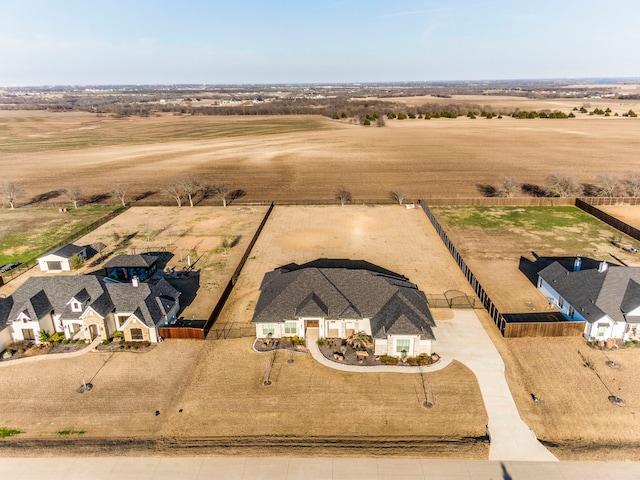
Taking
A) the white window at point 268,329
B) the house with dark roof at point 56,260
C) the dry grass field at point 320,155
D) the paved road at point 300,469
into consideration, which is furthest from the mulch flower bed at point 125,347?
the dry grass field at point 320,155

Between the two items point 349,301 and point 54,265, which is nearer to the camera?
point 349,301

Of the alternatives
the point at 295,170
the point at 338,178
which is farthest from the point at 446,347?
the point at 295,170

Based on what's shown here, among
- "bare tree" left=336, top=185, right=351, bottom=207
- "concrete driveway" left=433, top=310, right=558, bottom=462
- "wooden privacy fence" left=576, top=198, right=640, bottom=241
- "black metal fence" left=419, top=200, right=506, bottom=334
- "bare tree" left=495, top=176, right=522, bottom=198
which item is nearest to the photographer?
"concrete driveway" left=433, top=310, right=558, bottom=462

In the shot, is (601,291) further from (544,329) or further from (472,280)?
(472,280)

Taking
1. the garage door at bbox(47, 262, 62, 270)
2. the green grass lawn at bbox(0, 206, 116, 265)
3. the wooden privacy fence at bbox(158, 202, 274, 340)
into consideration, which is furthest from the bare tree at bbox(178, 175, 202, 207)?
the wooden privacy fence at bbox(158, 202, 274, 340)

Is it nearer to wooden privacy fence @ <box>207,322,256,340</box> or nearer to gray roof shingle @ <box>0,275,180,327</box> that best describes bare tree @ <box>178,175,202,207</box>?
gray roof shingle @ <box>0,275,180,327</box>

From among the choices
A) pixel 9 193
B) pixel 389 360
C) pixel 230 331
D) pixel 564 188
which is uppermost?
pixel 9 193

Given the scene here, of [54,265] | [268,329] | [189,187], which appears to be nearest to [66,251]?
[54,265]
